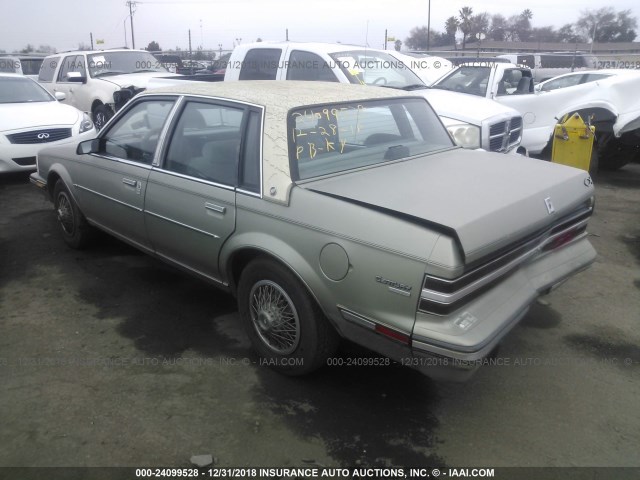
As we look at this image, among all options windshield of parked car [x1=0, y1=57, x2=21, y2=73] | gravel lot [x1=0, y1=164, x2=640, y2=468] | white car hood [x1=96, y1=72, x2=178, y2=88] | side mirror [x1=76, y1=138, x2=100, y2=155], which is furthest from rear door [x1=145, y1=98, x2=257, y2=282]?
windshield of parked car [x1=0, y1=57, x2=21, y2=73]

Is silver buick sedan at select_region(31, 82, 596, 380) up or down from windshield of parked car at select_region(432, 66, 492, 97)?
down

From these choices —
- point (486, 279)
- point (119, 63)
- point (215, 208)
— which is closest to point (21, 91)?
point (119, 63)

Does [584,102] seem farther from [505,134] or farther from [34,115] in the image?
[34,115]

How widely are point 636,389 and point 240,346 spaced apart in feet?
8.12

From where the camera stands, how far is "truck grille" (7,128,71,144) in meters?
7.77

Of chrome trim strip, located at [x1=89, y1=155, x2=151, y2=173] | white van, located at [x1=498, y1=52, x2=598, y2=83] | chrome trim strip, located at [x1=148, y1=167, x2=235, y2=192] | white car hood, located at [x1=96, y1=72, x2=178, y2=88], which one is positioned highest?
white van, located at [x1=498, y1=52, x2=598, y2=83]

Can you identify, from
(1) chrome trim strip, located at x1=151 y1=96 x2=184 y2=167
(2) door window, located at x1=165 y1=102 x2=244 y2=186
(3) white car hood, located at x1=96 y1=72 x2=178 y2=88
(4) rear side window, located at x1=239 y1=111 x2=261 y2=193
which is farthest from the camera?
(3) white car hood, located at x1=96 y1=72 x2=178 y2=88

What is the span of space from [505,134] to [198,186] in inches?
186

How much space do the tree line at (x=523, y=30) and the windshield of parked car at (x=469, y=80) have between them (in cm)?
4389

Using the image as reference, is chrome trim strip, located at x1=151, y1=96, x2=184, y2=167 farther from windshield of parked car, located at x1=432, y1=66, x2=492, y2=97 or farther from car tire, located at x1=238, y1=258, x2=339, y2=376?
windshield of parked car, located at x1=432, y1=66, x2=492, y2=97

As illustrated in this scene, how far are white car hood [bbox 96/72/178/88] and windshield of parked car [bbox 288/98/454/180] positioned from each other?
303 inches

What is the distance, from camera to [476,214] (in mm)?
2566

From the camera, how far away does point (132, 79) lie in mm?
10883

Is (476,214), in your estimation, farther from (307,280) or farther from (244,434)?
(244,434)
